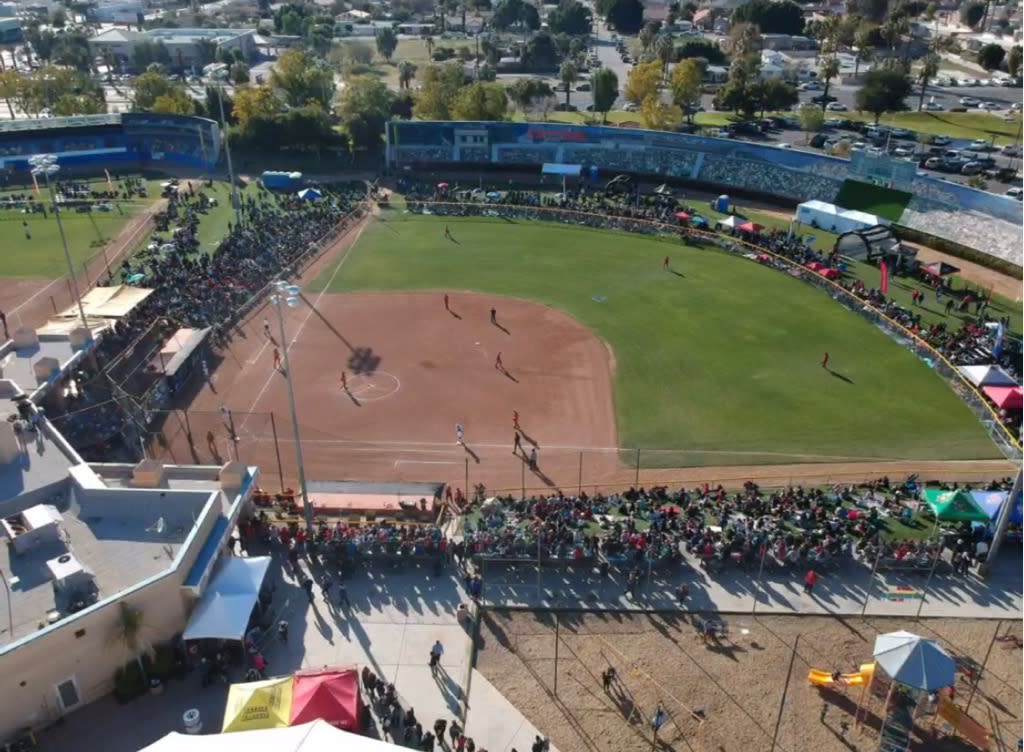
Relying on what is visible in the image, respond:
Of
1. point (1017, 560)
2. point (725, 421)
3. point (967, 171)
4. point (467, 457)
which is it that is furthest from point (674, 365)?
point (967, 171)

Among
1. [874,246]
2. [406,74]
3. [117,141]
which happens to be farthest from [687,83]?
[117,141]

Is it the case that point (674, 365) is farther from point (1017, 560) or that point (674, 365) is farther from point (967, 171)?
point (967, 171)

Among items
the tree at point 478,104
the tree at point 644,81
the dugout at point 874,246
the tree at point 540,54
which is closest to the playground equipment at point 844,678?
the dugout at point 874,246

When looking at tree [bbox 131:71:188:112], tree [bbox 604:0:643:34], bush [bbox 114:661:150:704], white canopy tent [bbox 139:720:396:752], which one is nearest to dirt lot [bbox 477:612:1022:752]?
white canopy tent [bbox 139:720:396:752]

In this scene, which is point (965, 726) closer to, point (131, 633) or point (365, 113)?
point (131, 633)

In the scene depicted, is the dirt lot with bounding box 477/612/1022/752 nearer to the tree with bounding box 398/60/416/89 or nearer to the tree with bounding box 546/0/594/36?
the tree with bounding box 398/60/416/89

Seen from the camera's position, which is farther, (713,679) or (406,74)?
(406,74)
